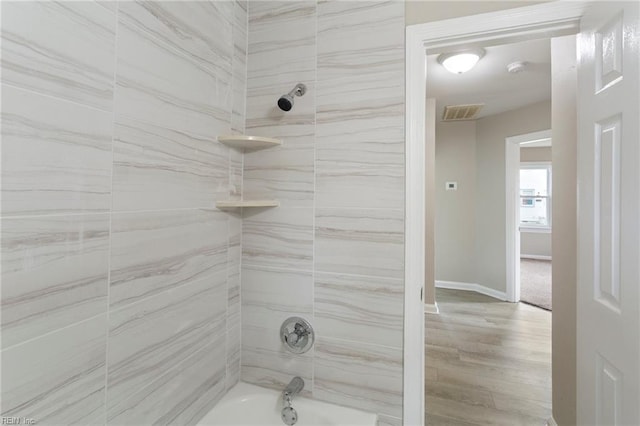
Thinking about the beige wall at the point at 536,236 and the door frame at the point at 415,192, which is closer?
the door frame at the point at 415,192

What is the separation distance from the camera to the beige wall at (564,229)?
1.62 metres

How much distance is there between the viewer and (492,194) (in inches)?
171

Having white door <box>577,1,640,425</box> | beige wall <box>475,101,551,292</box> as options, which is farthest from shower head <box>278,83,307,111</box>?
beige wall <box>475,101,551,292</box>

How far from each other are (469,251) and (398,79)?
402cm

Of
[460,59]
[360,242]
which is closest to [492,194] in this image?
[460,59]

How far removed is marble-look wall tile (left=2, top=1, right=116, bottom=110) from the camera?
704 millimetres

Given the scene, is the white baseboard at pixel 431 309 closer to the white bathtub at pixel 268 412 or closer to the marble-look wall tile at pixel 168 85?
the white bathtub at pixel 268 412

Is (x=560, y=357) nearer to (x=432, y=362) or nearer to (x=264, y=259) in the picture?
(x=432, y=362)

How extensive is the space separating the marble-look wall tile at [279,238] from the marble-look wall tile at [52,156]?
0.70m

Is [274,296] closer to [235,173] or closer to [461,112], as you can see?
[235,173]

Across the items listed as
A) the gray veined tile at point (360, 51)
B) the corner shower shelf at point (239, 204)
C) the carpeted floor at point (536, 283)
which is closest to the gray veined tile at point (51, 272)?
the corner shower shelf at point (239, 204)

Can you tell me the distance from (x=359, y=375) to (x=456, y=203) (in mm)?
3918

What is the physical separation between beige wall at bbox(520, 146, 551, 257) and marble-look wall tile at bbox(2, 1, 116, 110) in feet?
25.6

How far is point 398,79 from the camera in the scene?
1313mm
